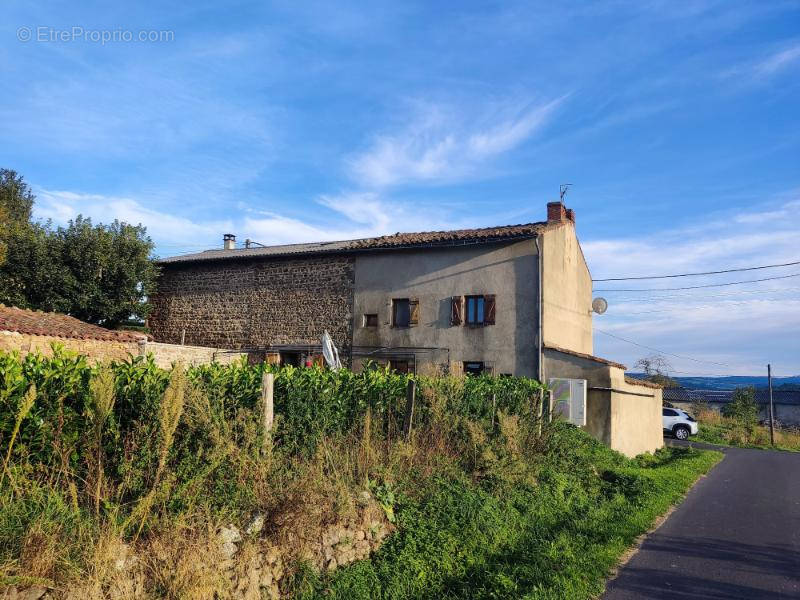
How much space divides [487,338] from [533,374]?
2029 mm

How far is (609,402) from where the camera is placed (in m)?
18.0

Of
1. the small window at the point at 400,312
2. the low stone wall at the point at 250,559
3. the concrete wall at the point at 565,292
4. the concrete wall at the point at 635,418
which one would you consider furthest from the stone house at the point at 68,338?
the concrete wall at the point at 635,418

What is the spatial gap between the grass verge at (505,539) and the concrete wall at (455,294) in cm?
801

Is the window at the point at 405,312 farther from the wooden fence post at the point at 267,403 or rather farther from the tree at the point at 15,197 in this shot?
the tree at the point at 15,197

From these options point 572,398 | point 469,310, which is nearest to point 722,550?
point 572,398

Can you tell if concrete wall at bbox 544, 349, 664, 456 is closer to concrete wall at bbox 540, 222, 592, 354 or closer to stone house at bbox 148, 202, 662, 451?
stone house at bbox 148, 202, 662, 451

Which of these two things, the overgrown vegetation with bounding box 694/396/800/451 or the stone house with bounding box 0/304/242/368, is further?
the overgrown vegetation with bounding box 694/396/800/451

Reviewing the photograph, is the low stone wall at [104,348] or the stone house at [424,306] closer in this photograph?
the low stone wall at [104,348]

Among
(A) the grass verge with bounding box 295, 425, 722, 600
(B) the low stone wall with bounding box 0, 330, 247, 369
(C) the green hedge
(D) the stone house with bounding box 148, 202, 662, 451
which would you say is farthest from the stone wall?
(C) the green hedge

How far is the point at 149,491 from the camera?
5.61 m

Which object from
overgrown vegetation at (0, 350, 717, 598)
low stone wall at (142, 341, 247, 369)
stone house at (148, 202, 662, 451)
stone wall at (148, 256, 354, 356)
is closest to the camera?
overgrown vegetation at (0, 350, 717, 598)

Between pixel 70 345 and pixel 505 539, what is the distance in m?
13.3

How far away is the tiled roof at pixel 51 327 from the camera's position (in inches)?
609

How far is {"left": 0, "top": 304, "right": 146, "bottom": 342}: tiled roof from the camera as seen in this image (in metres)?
15.5
